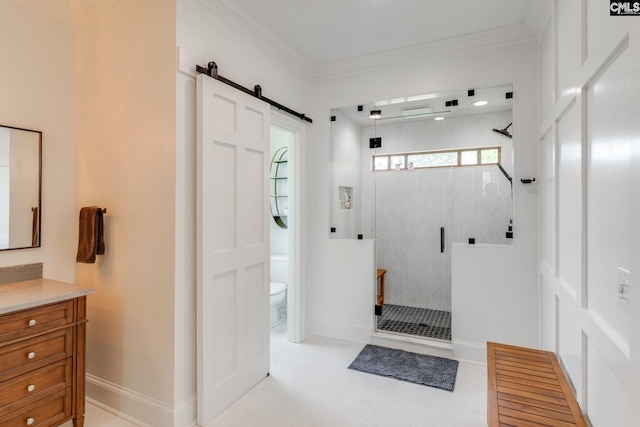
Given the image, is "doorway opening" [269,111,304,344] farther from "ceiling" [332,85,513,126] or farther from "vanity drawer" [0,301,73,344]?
"vanity drawer" [0,301,73,344]

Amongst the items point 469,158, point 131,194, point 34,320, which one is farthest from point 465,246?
point 34,320

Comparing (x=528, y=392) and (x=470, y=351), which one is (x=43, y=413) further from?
(x=470, y=351)

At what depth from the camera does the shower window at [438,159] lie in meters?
2.95

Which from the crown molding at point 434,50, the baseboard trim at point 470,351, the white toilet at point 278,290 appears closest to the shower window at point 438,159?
the crown molding at point 434,50

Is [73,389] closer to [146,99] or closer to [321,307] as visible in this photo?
[146,99]

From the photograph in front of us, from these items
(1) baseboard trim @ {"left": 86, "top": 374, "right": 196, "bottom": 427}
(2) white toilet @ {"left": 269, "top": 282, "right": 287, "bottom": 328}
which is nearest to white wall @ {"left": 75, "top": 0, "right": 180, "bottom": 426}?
(1) baseboard trim @ {"left": 86, "top": 374, "right": 196, "bottom": 427}

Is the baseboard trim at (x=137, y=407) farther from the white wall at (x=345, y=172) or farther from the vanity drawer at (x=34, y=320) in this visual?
the white wall at (x=345, y=172)

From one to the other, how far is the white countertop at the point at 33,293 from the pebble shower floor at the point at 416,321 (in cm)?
271

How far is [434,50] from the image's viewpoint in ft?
9.73

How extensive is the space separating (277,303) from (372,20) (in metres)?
2.87

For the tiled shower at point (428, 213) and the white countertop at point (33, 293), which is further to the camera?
the tiled shower at point (428, 213)

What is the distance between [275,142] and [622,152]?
373cm

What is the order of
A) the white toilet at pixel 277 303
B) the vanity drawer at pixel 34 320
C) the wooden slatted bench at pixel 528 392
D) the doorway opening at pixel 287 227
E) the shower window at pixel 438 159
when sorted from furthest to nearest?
the white toilet at pixel 277 303, the doorway opening at pixel 287 227, the shower window at pixel 438 159, the vanity drawer at pixel 34 320, the wooden slatted bench at pixel 528 392

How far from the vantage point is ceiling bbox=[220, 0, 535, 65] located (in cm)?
237
